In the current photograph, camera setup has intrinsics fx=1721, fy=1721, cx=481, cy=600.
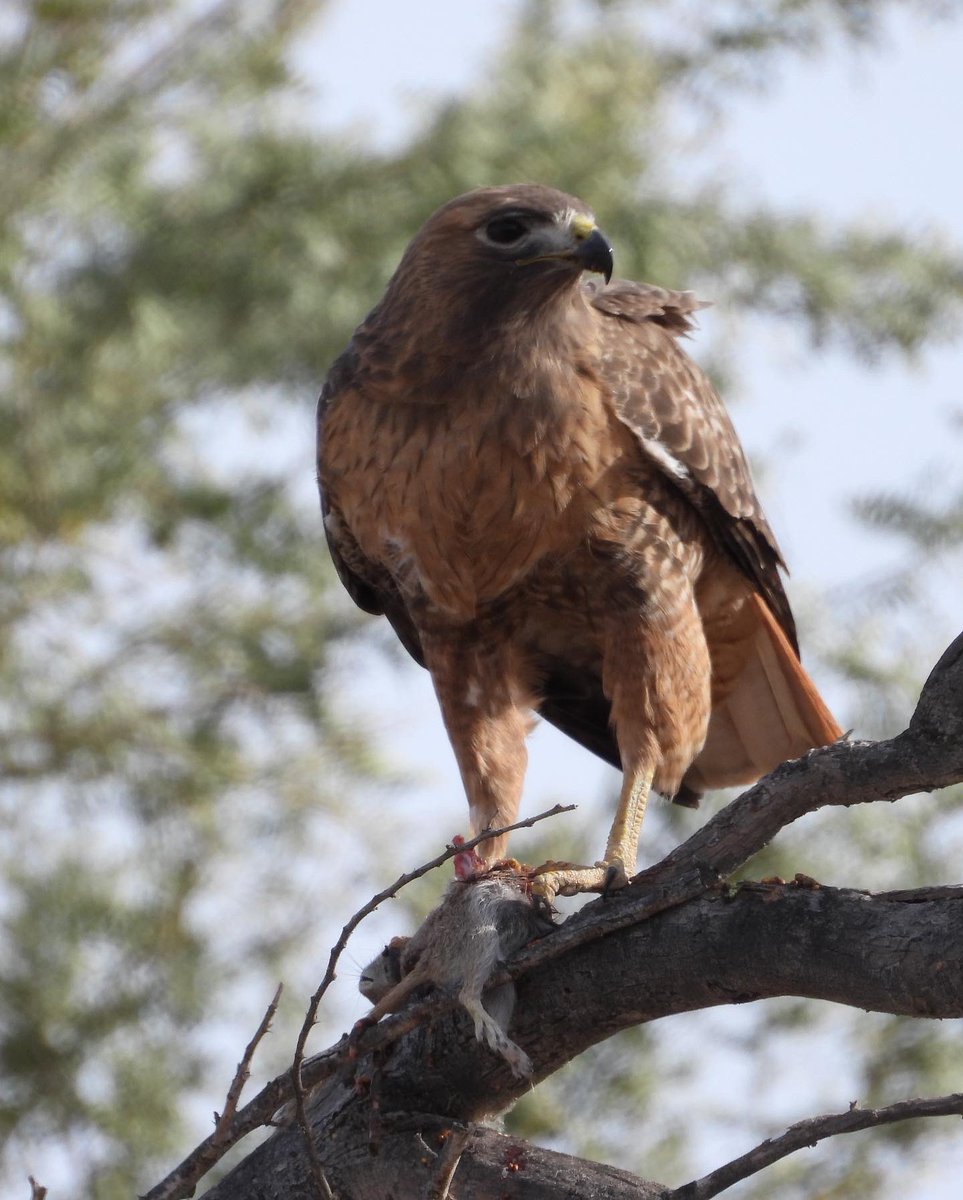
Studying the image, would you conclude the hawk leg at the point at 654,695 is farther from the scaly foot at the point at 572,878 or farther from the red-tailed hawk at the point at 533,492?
the scaly foot at the point at 572,878

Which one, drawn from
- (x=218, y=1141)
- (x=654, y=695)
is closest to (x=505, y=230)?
(x=654, y=695)

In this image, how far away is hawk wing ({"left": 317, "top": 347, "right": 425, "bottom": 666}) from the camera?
4.19 metres

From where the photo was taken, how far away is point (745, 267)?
739 cm

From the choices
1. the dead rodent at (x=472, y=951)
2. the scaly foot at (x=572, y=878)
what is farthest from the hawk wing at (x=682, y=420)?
the dead rodent at (x=472, y=951)

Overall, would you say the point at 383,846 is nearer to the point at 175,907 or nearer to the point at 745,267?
the point at 175,907

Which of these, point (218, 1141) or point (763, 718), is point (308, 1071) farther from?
point (763, 718)

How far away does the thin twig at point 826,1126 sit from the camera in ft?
7.06

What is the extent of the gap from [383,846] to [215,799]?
69 cm

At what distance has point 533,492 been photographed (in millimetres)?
3883

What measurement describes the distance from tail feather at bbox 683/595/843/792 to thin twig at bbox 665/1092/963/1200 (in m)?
2.38

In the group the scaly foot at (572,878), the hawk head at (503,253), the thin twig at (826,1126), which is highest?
the hawk head at (503,253)

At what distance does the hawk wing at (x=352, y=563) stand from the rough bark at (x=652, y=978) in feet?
5.28

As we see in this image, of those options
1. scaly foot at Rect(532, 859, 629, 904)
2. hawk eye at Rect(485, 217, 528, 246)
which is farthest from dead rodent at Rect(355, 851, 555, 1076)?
hawk eye at Rect(485, 217, 528, 246)

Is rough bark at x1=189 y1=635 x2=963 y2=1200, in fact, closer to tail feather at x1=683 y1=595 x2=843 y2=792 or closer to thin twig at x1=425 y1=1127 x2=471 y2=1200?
thin twig at x1=425 y1=1127 x2=471 y2=1200
